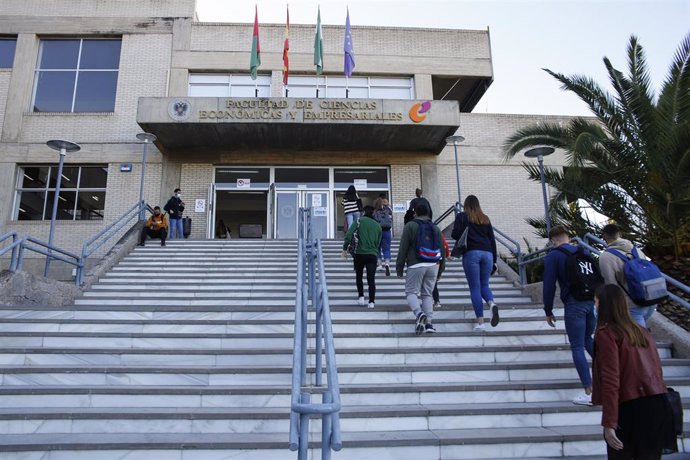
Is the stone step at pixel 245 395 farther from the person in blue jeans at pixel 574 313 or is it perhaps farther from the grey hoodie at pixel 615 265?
the grey hoodie at pixel 615 265

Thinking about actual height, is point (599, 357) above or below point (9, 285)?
below

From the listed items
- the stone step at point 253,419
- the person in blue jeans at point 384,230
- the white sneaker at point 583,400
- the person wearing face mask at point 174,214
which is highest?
the person wearing face mask at point 174,214

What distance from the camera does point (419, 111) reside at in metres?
14.4

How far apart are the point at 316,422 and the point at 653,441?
2.65 metres

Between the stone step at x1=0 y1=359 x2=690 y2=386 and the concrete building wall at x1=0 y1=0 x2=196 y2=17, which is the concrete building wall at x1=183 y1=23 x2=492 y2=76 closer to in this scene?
the concrete building wall at x1=0 y1=0 x2=196 y2=17

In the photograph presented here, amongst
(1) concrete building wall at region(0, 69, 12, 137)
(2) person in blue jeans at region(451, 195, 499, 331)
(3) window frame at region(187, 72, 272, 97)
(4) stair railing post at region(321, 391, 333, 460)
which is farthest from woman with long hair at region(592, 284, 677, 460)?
(1) concrete building wall at region(0, 69, 12, 137)

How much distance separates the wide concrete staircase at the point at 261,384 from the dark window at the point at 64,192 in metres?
9.37

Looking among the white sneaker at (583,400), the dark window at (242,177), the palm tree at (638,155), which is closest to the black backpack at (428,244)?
the white sneaker at (583,400)

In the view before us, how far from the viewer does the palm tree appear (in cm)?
880

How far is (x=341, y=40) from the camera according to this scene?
17609 mm

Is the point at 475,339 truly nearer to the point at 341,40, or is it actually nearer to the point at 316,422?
the point at 316,422

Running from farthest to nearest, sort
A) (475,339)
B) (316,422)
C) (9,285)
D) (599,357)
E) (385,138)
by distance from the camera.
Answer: (385,138)
(9,285)
(475,339)
(316,422)
(599,357)

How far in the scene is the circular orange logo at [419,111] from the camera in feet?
47.2

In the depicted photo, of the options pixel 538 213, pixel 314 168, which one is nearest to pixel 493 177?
pixel 538 213
